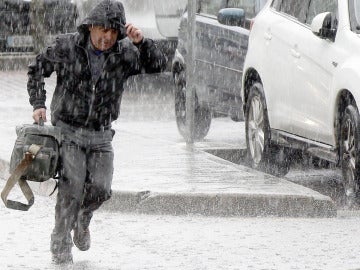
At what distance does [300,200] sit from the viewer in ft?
31.1

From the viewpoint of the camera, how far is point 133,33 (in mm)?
7652

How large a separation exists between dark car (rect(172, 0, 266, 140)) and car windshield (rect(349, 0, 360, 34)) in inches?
94.9

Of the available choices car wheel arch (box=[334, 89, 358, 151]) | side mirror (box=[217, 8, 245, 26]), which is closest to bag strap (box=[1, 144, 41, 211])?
car wheel arch (box=[334, 89, 358, 151])

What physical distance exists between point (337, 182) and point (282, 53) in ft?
4.12

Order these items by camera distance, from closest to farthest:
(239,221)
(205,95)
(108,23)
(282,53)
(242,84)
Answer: (108,23) < (239,221) < (282,53) < (242,84) < (205,95)

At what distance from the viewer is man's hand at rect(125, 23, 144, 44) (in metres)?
7.60

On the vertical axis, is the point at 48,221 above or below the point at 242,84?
below

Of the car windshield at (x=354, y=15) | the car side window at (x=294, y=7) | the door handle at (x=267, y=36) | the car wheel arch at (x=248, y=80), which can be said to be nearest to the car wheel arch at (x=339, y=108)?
the car windshield at (x=354, y=15)

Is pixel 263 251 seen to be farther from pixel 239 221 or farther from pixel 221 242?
pixel 239 221

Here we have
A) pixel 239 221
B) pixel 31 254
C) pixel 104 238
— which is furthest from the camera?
pixel 239 221

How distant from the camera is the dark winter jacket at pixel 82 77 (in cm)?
766

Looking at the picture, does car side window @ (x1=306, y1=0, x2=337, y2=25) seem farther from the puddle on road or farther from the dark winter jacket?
the dark winter jacket

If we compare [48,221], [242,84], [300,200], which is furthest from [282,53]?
[48,221]

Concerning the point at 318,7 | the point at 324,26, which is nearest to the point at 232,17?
the point at 318,7
